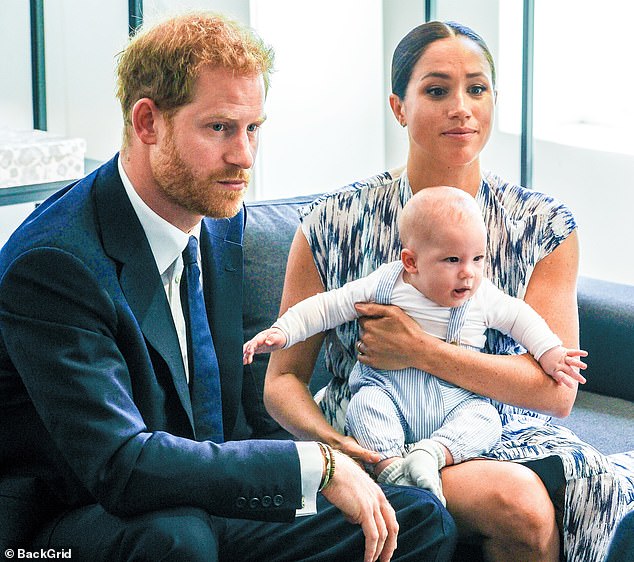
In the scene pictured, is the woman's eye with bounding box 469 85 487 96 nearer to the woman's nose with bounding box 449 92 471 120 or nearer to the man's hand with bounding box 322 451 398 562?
the woman's nose with bounding box 449 92 471 120

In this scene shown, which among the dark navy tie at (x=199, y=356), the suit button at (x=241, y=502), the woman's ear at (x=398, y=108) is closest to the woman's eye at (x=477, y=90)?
the woman's ear at (x=398, y=108)

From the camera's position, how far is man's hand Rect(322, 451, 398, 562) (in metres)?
1.75

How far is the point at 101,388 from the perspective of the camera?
1.73m

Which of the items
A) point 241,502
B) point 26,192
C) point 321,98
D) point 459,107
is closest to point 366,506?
point 241,502

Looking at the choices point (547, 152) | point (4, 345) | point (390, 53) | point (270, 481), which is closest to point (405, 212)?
point (270, 481)

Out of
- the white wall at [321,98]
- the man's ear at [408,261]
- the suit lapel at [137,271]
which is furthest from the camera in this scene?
the white wall at [321,98]

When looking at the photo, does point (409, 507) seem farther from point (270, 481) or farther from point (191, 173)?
point (191, 173)

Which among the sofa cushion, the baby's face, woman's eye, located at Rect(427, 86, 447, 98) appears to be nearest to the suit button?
the baby's face

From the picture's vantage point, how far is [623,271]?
13.1ft

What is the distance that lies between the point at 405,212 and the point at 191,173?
0.45 m

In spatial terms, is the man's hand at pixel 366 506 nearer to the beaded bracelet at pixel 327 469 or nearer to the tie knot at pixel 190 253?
the beaded bracelet at pixel 327 469

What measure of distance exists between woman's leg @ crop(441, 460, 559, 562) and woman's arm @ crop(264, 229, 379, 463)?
0.33 meters

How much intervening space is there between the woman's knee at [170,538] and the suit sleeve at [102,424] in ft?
0.07

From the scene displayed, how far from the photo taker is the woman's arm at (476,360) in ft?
6.80
